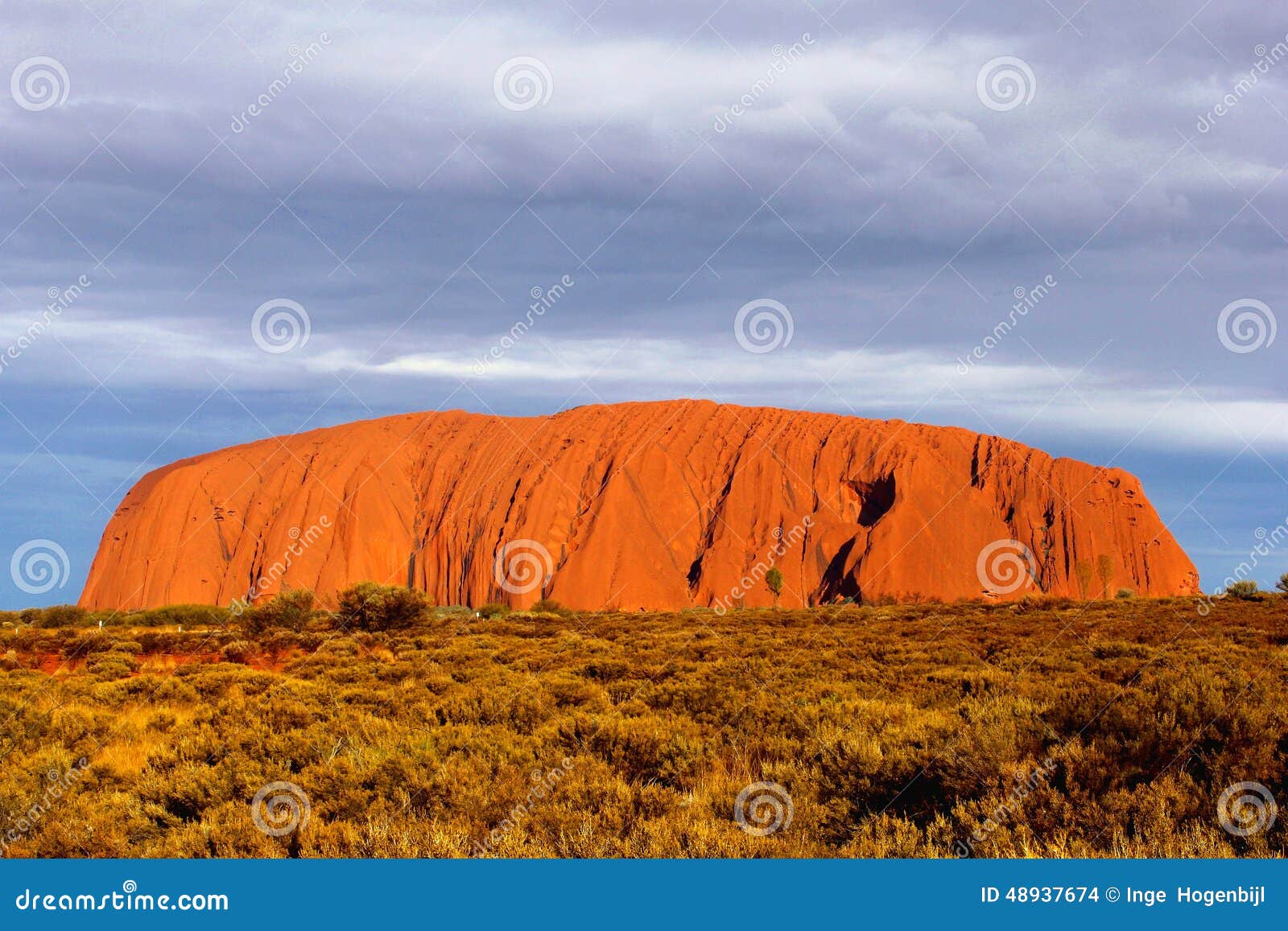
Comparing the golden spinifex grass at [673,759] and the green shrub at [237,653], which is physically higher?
the green shrub at [237,653]

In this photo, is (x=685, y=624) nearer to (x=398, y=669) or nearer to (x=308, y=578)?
(x=398, y=669)

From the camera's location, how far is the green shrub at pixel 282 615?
38.2 metres

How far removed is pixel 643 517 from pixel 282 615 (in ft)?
197

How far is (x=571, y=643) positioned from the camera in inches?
989

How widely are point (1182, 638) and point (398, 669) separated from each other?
18.8 metres

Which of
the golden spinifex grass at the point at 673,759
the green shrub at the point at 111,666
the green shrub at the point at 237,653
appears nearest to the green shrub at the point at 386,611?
the green shrub at the point at 237,653

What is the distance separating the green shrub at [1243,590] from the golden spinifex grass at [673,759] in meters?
30.9

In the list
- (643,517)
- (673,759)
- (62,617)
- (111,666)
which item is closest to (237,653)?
(111,666)

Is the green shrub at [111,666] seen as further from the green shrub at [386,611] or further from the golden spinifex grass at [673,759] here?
the green shrub at [386,611]

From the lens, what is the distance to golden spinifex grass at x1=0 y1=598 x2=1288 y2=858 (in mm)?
7055

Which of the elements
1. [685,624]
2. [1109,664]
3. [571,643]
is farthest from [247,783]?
[685,624]

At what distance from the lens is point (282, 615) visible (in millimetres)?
41156

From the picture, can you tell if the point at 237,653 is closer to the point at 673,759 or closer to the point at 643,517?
the point at 673,759

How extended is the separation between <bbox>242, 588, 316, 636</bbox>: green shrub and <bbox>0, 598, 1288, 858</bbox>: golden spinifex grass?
20.7m
